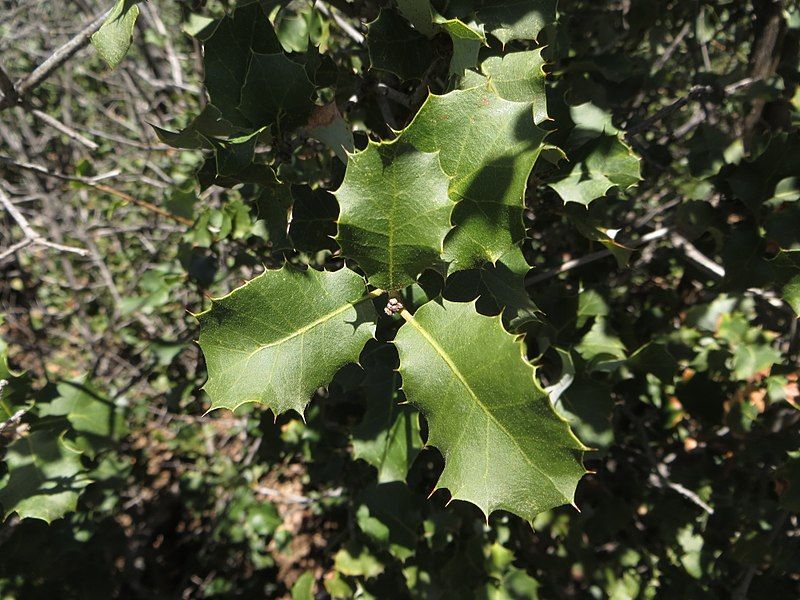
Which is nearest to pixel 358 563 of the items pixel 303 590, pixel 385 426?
pixel 303 590

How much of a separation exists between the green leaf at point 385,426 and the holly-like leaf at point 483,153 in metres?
0.48

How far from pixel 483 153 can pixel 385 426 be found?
733mm

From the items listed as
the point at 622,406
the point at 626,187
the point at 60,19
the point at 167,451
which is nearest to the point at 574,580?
the point at 622,406

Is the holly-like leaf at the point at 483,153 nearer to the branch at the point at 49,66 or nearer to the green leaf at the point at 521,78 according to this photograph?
the green leaf at the point at 521,78

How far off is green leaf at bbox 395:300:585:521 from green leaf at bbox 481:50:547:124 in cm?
40

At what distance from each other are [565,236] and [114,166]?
2.88 meters

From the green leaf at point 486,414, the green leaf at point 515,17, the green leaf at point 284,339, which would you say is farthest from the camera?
the green leaf at point 515,17

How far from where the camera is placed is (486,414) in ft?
2.73

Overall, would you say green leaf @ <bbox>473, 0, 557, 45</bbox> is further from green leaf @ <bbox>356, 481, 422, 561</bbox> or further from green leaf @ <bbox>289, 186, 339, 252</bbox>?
green leaf @ <bbox>356, 481, 422, 561</bbox>

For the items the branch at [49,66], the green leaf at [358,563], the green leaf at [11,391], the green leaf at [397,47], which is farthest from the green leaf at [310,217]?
the green leaf at [358,563]

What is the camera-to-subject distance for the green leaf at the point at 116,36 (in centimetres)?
95

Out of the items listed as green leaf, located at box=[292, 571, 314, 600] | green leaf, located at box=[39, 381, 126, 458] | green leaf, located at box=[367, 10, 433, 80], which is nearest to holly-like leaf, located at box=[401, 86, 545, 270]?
green leaf, located at box=[367, 10, 433, 80]

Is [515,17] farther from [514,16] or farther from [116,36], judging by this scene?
[116,36]

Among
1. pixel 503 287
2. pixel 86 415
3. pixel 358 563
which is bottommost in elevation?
pixel 358 563
